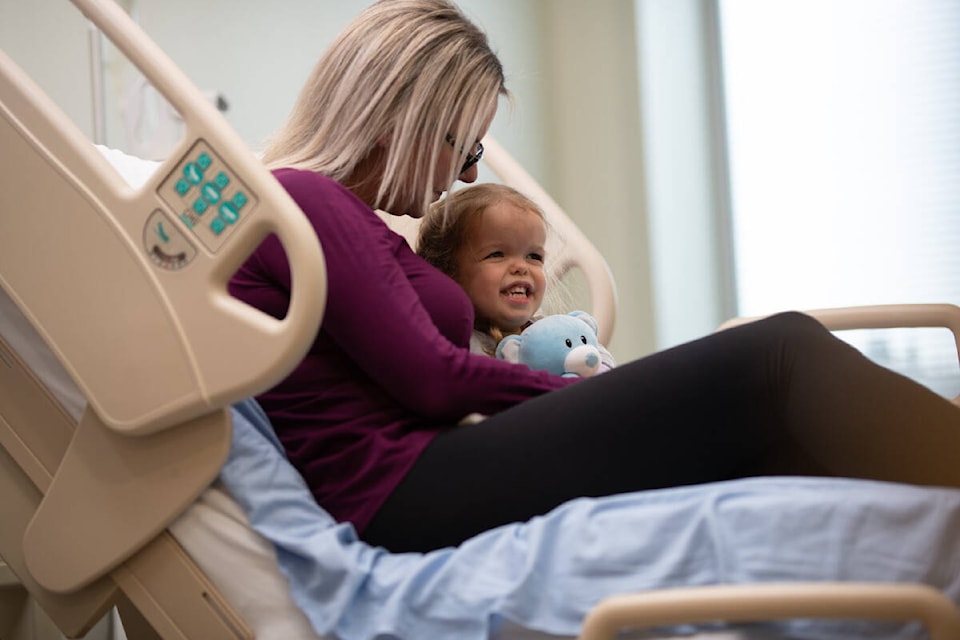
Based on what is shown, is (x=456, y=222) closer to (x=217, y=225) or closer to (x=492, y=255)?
(x=492, y=255)

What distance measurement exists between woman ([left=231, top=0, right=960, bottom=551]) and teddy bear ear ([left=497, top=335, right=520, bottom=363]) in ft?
1.03

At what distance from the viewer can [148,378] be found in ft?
3.69

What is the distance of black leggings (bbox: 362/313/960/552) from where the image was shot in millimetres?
1119

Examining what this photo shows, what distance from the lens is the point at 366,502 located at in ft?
4.08

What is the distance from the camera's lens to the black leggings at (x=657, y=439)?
1119 mm

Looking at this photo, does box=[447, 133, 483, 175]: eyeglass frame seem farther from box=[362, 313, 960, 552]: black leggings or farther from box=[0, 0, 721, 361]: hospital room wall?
box=[0, 0, 721, 361]: hospital room wall

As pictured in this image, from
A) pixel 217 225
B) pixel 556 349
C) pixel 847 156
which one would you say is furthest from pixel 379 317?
pixel 847 156

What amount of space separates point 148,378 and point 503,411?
0.43m

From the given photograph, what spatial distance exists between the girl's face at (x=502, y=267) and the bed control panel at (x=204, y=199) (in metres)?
0.71

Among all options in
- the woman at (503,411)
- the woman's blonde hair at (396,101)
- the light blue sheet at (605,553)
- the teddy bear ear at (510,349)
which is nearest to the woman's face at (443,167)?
the woman's blonde hair at (396,101)

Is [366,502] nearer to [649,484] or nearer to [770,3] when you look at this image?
[649,484]

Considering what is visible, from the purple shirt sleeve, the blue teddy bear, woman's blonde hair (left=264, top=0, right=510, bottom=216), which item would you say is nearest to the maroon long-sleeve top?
the purple shirt sleeve

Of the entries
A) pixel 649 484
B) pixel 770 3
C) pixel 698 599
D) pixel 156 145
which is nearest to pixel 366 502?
pixel 649 484

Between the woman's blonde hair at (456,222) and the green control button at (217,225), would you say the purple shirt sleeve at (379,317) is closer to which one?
the green control button at (217,225)
